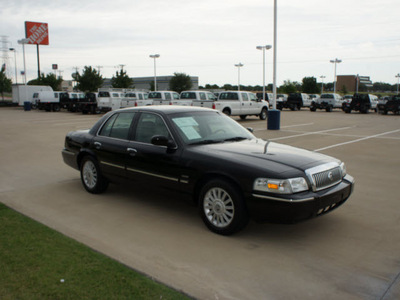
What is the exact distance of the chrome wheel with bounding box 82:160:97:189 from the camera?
6.41m

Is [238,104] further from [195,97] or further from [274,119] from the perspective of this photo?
[274,119]

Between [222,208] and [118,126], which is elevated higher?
[118,126]

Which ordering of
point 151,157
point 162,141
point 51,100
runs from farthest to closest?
point 51,100
point 151,157
point 162,141

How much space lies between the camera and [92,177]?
6.45 meters

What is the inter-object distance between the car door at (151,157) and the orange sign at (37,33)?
63.1 meters

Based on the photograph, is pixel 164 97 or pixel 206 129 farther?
pixel 164 97

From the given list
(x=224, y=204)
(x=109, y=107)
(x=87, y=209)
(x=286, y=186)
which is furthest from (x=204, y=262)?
(x=109, y=107)

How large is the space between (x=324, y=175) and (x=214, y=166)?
1335 mm

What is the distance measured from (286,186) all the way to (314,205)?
39cm

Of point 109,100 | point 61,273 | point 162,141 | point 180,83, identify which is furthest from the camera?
point 180,83

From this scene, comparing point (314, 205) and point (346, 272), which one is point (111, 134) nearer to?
point (314, 205)

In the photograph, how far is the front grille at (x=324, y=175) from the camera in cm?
440

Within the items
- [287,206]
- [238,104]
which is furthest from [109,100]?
[287,206]

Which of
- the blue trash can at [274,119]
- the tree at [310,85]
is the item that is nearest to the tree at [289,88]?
the tree at [310,85]
